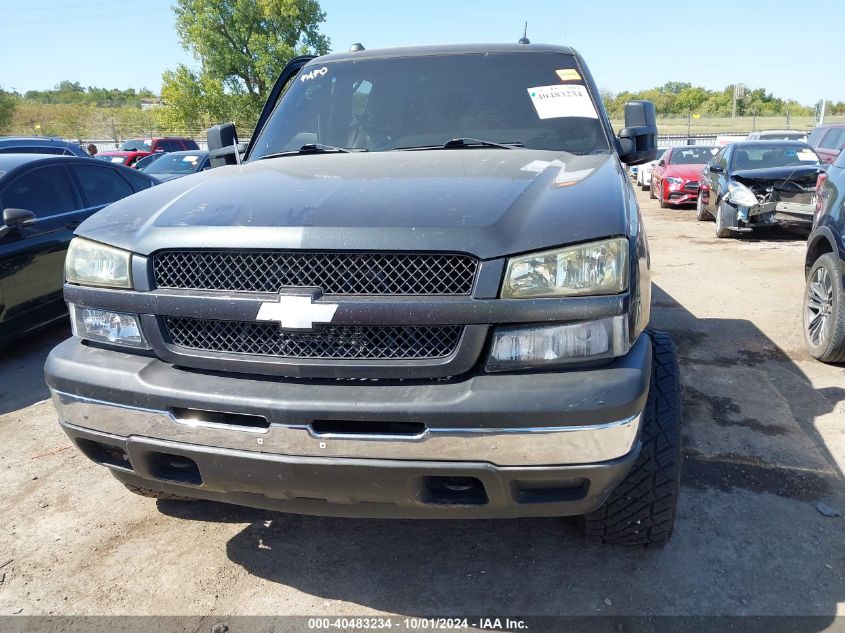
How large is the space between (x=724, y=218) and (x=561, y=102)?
7.86m

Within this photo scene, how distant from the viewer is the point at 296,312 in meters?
1.92

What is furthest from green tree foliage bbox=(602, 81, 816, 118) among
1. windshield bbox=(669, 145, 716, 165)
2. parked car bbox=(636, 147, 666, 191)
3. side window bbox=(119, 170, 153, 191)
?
side window bbox=(119, 170, 153, 191)

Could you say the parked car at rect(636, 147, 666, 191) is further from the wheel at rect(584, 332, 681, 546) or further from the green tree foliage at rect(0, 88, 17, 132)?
the green tree foliage at rect(0, 88, 17, 132)

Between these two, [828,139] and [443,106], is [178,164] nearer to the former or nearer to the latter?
[443,106]

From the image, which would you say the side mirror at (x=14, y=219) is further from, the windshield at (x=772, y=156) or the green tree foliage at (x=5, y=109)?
the green tree foliage at (x=5, y=109)

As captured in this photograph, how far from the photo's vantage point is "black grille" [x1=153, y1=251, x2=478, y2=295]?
1.89 m

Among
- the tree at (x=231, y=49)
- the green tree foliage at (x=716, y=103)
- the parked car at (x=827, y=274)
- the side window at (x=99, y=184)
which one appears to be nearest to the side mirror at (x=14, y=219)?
the side window at (x=99, y=184)

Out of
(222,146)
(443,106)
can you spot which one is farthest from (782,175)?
(222,146)

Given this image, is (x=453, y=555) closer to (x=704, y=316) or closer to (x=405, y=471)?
(x=405, y=471)

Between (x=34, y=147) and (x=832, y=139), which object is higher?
(x=34, y=147)

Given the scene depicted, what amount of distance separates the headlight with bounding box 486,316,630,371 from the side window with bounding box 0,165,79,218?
5.03m

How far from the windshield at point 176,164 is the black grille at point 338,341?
1169 cm

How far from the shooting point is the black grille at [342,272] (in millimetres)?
1888

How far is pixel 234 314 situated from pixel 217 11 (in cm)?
4394
